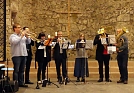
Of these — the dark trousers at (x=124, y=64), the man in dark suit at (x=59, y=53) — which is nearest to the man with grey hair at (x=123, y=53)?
the dark trousers at (x=124, y=64)

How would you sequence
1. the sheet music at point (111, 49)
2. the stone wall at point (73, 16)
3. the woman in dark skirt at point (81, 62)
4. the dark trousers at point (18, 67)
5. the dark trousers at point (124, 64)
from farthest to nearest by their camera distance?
the stone wall at point (73, 16)
the woman in dark skirt at point (81, 62)
the dark trousers at point (124, 64)
the sheet music at point (111, 49)
the dark trousers at point (18, 67)

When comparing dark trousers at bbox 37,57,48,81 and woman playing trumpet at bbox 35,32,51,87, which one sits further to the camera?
dark trousers at bbox 37,57,48,81

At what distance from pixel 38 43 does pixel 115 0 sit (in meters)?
6.28

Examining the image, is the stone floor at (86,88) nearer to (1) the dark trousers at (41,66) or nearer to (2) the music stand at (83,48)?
(1) the dark trousers at (41,66)

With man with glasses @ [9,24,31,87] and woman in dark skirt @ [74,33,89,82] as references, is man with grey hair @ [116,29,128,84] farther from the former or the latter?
man with glasses @ [9,24,31,87]

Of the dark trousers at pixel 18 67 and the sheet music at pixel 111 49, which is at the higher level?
the sheet music at pixel 111 49

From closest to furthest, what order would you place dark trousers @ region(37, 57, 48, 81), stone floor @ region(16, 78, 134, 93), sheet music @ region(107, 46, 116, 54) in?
stone floor @ region(16, 78, 134, 93) < dark trousers @ region(37, 57, 48, 81) < sheet music @ region(107, 46, 116, 54)

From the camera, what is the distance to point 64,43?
8617 millimetres

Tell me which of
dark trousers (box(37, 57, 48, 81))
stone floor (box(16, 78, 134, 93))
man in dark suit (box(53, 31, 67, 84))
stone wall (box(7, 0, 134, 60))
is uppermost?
stone wall (box(7, 0, 134, 60))

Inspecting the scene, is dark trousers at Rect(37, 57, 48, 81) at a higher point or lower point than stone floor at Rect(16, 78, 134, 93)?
higher

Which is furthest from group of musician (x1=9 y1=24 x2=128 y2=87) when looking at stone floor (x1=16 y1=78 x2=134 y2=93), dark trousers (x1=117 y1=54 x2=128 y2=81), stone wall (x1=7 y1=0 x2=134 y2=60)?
stone wall (x1=7 y1=0 x2=134 y2=60)

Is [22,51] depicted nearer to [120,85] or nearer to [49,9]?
[120,85]

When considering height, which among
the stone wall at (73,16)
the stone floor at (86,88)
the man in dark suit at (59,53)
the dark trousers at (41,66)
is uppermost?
the stone wall at (73,16)

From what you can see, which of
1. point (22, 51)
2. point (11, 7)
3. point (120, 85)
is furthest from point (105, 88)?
point (11, 7)
